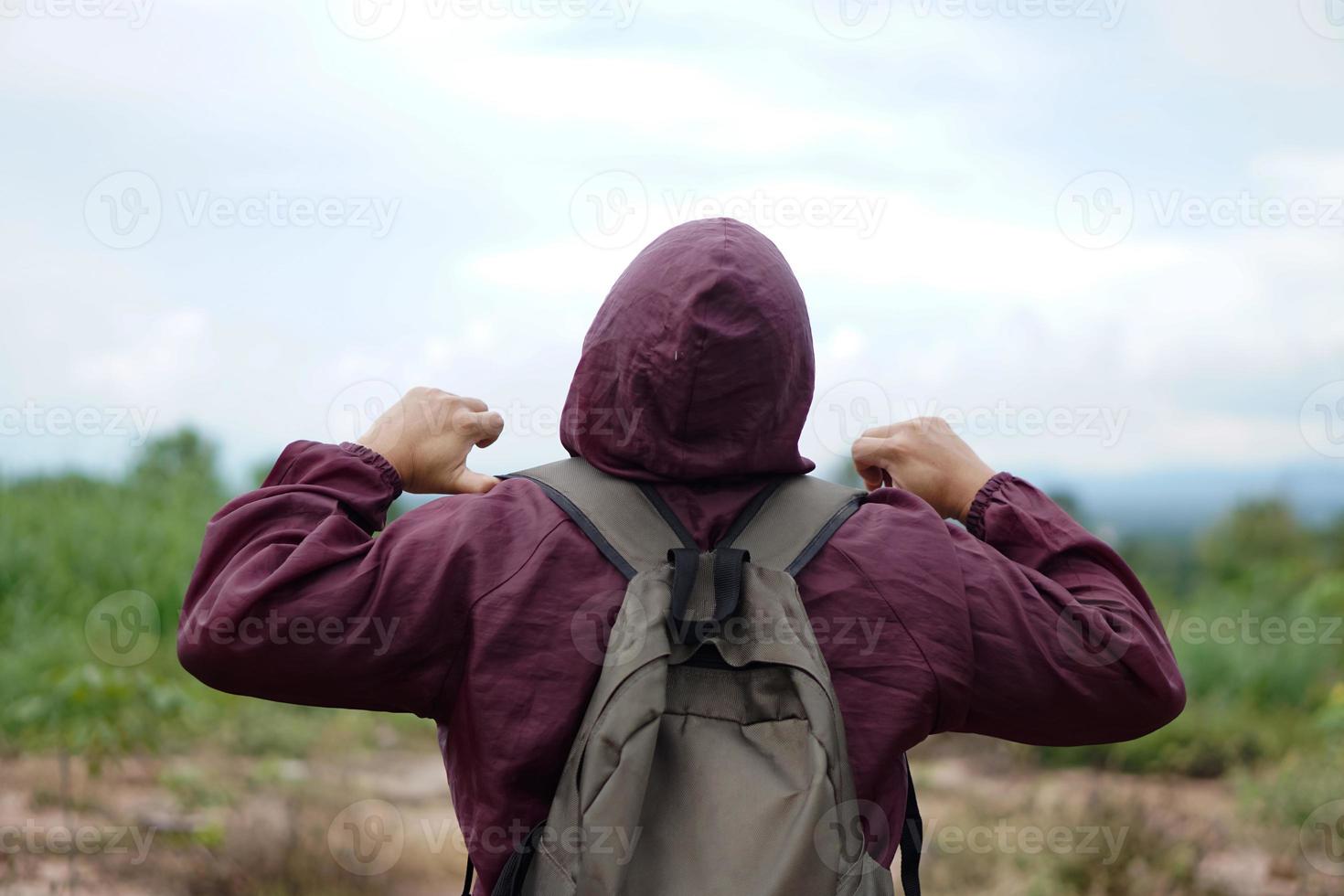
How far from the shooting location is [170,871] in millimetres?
4375

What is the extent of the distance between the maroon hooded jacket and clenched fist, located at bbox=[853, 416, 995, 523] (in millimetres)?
200

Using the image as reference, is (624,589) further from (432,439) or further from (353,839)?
(353,839)

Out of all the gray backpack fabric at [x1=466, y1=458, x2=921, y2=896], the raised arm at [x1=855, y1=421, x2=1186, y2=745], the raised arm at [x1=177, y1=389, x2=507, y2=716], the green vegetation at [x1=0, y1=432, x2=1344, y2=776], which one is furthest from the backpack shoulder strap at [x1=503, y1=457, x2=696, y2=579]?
the green vegetation at [x1=0, y1=432, x2=1344, y2=776]

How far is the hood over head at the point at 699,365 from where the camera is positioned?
4.89 ft

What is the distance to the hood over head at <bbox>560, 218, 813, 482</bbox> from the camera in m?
1.49

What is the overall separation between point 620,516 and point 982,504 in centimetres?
56

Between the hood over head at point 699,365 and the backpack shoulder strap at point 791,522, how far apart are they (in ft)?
0.15

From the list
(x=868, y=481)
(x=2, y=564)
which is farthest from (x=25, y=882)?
(x=868, y=481)

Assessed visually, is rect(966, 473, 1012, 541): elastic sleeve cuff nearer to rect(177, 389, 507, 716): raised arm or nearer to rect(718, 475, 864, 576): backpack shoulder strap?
rect(718, 475, 864, 576): backpack shoulder strap

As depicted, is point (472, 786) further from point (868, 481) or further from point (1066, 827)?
point (1066, 827)

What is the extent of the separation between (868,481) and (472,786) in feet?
2.54

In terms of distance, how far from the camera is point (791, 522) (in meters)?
1.52

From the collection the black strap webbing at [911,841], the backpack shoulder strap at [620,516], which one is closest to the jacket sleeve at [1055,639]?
Result: the black strap webbing at [911,841]

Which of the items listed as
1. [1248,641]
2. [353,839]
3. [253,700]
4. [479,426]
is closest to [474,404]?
[479,426]
